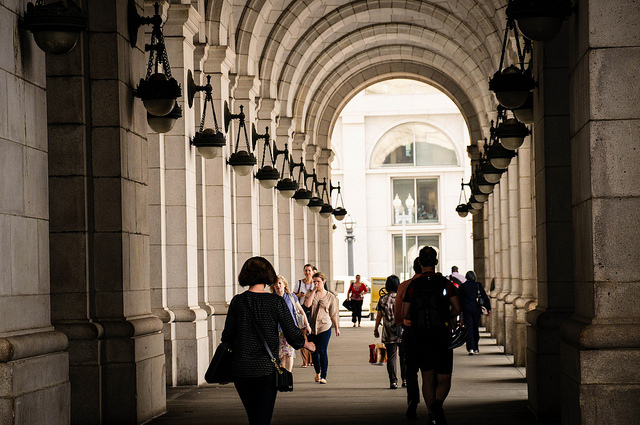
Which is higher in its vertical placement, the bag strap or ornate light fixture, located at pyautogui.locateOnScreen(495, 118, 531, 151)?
ornate light fixture, located at pyautogui.locateOnScreen(495, 118, 531, 151)

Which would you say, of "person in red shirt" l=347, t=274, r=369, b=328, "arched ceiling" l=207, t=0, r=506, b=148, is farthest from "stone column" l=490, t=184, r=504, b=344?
"person in red shirt" l=347, t=274, r=369, b=328

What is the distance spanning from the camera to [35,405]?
716 centimetres

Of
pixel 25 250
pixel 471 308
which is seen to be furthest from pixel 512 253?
pixel 25 250

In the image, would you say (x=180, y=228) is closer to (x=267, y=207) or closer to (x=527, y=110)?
(x=527, y=110)

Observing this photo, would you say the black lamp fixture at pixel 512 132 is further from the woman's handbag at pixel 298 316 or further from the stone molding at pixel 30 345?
the stone molding at pixel 30 345

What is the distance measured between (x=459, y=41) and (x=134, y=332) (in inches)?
782

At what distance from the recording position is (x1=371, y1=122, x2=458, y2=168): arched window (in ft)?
186

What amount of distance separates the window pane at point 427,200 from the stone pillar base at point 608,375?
49.7 m

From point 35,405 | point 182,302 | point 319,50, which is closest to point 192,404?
point 182,302

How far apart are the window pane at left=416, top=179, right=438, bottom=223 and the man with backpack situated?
4727 centimetres

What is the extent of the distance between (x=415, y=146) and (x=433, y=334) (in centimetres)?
4795

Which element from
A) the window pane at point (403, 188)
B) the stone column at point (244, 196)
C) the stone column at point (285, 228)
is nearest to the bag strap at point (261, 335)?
the stone column at point (244, 196)

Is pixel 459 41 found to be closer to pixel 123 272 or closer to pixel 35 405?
pixel 123 272

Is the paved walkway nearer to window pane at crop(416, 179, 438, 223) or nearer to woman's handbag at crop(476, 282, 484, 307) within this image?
woman's handbag at crop(476, 282, 484, 307)
